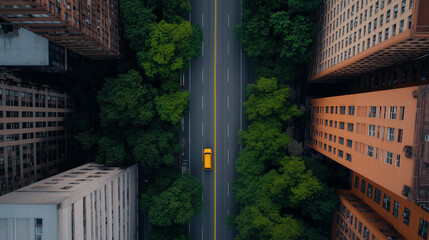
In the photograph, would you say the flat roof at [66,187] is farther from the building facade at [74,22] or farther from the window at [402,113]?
the window at [402,113]

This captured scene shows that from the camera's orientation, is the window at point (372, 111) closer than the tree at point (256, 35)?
Yes

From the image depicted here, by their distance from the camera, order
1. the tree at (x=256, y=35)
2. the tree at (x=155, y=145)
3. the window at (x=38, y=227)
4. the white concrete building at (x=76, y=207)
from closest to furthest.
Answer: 1. the white concrete building at (x=76, y=207)
2. the window at (x=38, y=227)
3. the tree at (x=155, y=145)
4. the tree at (x=256, y=35)

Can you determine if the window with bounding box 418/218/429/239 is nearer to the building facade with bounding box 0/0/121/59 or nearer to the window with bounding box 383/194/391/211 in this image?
the window with bounding box 383/194/391/211

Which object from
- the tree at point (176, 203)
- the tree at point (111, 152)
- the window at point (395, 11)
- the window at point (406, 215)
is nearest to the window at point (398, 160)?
the window at point (406, 215)

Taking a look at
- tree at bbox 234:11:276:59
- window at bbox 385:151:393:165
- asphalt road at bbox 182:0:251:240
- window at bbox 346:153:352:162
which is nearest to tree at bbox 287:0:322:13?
tree at bbox 234:11:276:59

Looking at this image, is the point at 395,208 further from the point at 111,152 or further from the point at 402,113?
the point at 111,152
